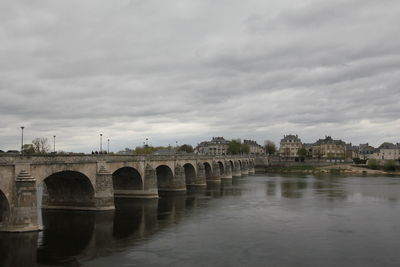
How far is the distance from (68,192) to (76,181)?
2117 millimetres

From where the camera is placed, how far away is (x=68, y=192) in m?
42.0

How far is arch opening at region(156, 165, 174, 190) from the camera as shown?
63588 mm

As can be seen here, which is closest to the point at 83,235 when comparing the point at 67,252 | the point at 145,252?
the point at 67,252

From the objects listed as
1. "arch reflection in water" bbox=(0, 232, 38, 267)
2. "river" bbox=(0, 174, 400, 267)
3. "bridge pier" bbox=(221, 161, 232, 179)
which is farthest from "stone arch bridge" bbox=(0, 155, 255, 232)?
"bridge pier" bbox=(221, 161, 232, 179)

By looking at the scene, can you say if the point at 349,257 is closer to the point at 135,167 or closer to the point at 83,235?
the point at 83,235

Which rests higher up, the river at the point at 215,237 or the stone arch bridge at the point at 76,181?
the stone arch bridge at the point at 76,181

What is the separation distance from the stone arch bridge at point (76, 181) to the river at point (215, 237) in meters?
1.51

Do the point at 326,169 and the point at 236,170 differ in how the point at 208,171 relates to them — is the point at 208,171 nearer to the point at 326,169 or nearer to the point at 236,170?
the point at 236,170

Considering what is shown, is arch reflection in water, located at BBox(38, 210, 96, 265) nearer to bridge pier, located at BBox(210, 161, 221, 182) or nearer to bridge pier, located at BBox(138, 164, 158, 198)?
bridge pier, located at BBox(138, 164, 158, 198)

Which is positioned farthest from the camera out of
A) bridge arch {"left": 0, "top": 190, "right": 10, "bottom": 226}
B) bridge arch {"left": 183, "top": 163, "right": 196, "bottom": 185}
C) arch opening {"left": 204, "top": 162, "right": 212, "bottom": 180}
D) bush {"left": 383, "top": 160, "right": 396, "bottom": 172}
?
bush {"left": 383, "top": 160, "right": 396, "bottom": 172}

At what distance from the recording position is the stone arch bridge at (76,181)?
29359 millimetres

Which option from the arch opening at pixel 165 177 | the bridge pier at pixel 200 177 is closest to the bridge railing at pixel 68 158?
the arch opening at pixel 165 177

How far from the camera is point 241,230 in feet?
109

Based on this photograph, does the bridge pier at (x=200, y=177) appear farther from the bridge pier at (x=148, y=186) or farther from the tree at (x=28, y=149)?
the tree at (x=28, y=149)
